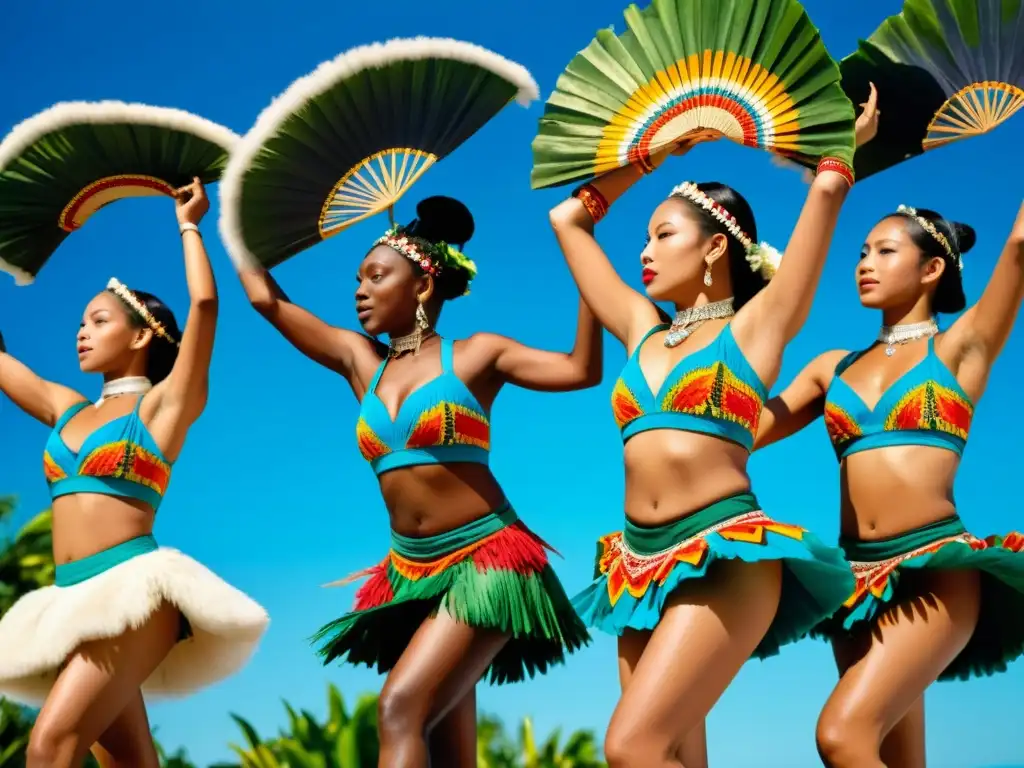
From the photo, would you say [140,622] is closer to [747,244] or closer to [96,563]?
[96,563]

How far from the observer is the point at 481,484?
448cm

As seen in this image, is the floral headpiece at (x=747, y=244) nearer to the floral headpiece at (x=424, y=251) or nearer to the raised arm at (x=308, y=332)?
the floral headpiece at (x=424, y=251)

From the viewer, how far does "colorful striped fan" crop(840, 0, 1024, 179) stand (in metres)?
4.43

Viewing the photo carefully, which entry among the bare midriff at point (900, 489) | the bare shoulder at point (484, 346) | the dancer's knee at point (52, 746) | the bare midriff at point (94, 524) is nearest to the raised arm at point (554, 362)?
the bare shoulder at point (484, 346)

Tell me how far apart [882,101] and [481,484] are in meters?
1.84

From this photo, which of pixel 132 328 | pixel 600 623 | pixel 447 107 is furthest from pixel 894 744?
pixel 132 328

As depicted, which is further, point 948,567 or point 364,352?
point 364,352

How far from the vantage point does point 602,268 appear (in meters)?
4.26

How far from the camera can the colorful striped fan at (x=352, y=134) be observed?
4.71 metres

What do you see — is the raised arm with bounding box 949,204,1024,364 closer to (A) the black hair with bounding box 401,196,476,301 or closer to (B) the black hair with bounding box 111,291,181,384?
(A) the black hair with bounding box 401,196,476,301

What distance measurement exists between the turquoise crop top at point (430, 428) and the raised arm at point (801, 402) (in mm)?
948

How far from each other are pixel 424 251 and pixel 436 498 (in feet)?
3.09

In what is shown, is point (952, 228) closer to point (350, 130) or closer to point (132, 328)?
point (350, 130)

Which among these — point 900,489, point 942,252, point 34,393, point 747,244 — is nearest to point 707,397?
point 747,244
